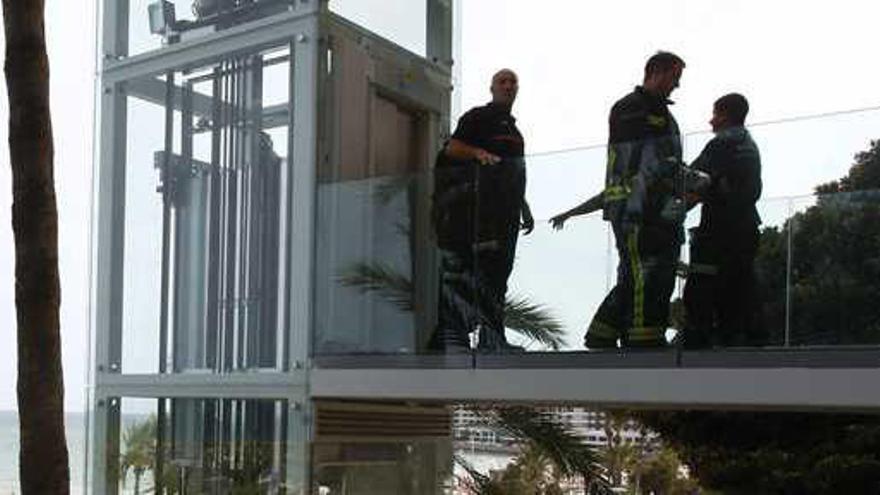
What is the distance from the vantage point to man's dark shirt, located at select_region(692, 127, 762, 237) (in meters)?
7.94

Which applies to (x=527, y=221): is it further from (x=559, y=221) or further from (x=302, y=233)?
(x=302, y=233)

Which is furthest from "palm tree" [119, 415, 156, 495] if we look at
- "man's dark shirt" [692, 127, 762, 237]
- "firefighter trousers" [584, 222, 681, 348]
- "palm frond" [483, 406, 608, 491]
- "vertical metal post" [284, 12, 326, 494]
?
"man's dark shirt" [692, 127, 762, 237]

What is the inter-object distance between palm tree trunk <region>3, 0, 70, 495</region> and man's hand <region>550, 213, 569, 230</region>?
3007 mm

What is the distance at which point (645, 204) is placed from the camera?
8.34m

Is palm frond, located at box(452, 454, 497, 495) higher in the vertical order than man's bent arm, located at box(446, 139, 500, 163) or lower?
lower

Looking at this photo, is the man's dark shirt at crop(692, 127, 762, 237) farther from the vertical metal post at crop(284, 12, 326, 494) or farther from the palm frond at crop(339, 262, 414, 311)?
the vertical metal post at crop(284, 12, 326, 494)

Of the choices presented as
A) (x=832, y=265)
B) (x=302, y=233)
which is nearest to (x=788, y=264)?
(x=832, y=265)

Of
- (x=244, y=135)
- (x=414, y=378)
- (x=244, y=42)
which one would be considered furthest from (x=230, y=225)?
(x=414, y=378)

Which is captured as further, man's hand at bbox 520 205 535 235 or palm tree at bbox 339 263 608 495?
palm tree at bbox 339 263 608 495

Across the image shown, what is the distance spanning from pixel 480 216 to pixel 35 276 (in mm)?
2755

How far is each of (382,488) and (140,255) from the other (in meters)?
2.53

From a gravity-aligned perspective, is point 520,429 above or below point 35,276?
below

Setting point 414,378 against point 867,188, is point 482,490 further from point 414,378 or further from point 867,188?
point 867,188

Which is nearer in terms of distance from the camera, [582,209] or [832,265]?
[832,265]
